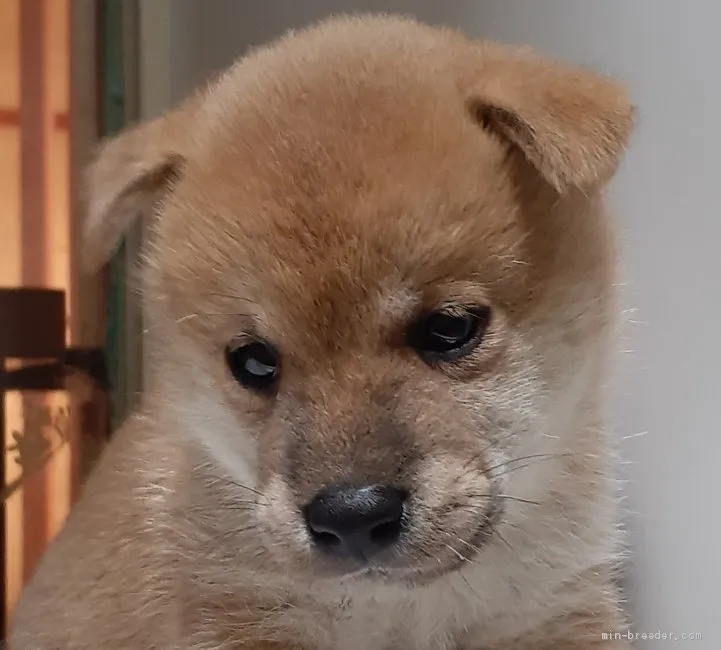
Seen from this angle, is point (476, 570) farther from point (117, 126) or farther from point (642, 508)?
point (117, 126)

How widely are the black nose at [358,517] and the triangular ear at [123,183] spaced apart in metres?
0.45

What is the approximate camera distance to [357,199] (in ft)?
3.34

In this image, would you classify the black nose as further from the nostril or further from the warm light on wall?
the warm light on wall

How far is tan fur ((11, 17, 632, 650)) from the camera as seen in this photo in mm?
1012

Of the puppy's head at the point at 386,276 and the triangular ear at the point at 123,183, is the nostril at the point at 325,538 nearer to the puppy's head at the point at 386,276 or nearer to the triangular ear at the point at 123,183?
the puppy's head at the point at 386,276

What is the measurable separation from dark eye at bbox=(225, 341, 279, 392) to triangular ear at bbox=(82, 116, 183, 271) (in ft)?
0.72

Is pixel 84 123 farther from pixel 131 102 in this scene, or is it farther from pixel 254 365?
pixel 254 365

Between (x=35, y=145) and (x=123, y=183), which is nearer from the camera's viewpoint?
(x=123, y=183)

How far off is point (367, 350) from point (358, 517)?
18 cm

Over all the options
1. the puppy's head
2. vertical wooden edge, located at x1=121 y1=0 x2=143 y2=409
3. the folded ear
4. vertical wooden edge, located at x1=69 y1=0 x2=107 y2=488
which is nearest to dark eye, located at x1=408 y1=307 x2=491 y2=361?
the puppy's head

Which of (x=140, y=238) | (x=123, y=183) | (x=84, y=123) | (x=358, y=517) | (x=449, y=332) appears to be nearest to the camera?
(x=358, y=517)

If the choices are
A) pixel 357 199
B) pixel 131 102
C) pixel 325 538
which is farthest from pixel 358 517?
pixel 131 102

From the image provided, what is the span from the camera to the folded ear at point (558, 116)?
3.21 ft

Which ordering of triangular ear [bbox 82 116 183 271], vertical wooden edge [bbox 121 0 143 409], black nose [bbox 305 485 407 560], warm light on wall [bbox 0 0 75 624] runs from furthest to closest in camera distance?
warm light on wall [bbox 0 0 75 624] → vertical wooden edge [bbox 121 0 143 409] → triangular ear [bbox 82 116 183 271] → black nose [bbox 305 485 407 560]
